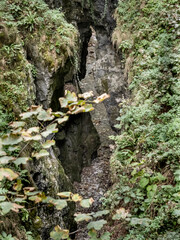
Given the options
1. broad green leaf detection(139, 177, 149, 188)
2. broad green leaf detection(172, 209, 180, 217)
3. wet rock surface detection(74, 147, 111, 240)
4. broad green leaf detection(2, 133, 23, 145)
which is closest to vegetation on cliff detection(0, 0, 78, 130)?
broad green leaf detection(2, 133, 23, 145)

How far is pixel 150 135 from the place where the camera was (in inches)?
204

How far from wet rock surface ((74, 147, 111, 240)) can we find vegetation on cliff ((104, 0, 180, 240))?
102 inches

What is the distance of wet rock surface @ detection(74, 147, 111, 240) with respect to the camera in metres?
7.87

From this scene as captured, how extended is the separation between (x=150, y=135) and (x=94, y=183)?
17.1 feet

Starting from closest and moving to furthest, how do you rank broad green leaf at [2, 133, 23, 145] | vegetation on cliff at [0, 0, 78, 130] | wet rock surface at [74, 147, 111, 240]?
broad green leaf at [2, 133, 23, 145], vegetation on cliff at [0, 0, 78, 130], wet rock surface at [74, 147, 111, 240]

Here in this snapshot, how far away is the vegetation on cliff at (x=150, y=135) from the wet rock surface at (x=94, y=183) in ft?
8.50

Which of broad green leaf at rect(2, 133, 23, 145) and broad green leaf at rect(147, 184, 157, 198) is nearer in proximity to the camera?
broad green leaf at rect(2, 133, 23, 145)

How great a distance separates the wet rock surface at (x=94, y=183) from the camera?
7.87 m

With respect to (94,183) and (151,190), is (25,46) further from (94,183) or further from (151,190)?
(94,183)

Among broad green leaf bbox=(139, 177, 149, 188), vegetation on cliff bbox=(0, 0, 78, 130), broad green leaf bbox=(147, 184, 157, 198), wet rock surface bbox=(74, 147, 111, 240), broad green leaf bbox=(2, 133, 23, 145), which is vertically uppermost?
vegetation on cliff bbox=(0, 0, 78, 130)

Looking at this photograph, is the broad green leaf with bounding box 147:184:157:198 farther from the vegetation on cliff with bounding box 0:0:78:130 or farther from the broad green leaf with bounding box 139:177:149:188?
the vegetation on cliff with bounding box 0:0:78:130

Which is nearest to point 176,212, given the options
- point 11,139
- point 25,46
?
point 11,139

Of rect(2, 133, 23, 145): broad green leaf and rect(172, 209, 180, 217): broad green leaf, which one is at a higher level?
rect(2, 133, 23, 145): broad green leaf

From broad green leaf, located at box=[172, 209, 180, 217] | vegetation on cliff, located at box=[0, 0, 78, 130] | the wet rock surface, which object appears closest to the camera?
broad green leaf, located at box=[172, 209, 180, 217]
